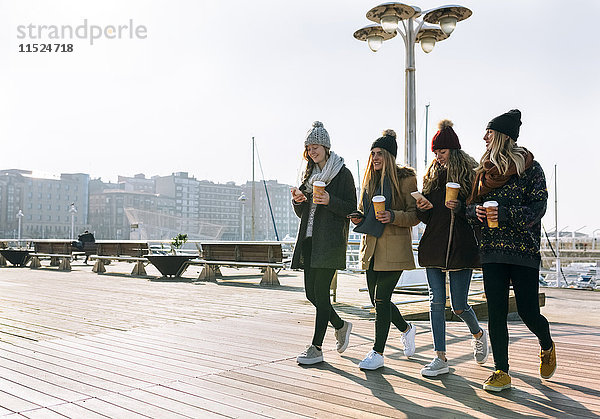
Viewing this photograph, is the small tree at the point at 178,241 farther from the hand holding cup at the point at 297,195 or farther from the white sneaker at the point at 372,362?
the white sneaker at the point at 372,362

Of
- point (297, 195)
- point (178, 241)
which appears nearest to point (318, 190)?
point (297, 195)

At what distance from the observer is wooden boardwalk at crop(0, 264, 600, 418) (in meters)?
2.91

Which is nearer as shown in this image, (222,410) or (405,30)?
(222,410)

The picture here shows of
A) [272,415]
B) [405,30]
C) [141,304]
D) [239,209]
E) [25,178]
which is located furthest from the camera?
[239,209]

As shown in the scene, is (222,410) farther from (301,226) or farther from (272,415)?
(301,226)

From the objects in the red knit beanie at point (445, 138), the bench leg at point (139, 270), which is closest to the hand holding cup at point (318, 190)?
the red knit beanie at point (445, 138)

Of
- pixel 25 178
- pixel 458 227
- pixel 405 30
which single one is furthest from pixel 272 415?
pixel 25 178

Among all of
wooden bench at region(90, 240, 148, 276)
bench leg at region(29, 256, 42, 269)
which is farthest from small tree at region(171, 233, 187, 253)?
bench leg at region(29, 256, 42, 269)

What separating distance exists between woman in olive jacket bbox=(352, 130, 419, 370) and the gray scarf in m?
0.22

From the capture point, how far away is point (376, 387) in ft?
10.9

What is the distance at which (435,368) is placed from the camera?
3586 mm

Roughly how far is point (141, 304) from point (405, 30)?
6.22 meters

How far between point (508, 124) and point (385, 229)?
1.01m

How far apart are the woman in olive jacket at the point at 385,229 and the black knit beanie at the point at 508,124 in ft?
2.42
